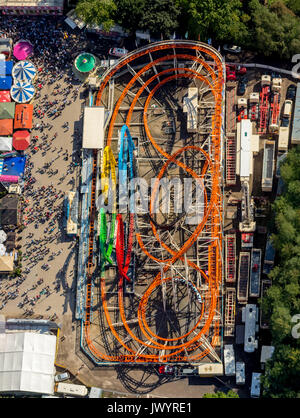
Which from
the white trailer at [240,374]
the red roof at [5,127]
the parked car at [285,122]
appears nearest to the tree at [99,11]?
the red roof at [5,127]

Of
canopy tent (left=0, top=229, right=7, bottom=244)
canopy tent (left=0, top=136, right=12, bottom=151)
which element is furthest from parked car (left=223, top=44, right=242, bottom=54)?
canopy tent (left=0, top=229, right=7, bottom=244)

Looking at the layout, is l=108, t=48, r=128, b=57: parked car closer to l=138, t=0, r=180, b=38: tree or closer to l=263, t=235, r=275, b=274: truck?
l=138, t=0, r=180, b=38: tree

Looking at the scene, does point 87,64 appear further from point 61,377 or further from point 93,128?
point 61,377

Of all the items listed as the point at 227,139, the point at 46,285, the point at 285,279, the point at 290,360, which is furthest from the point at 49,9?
the point at 290,360

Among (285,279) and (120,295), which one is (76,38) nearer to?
(120,295)

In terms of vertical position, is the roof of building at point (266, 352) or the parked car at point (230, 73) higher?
the parked car at point (230, 73)

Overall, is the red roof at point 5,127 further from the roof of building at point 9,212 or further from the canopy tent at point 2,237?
the canopy tent at point 2,237

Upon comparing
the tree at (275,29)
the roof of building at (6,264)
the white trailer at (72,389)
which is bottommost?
the white trailer at (72,389)
